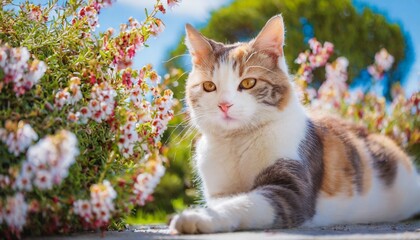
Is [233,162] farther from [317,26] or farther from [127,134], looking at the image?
[317,26]

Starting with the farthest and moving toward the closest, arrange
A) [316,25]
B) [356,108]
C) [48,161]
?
1. [316,25]
2. [356,108]
3. [48,161]

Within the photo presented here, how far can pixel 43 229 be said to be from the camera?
205 centimetres

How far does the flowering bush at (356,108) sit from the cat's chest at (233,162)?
1817 mm

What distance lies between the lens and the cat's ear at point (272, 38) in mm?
2676

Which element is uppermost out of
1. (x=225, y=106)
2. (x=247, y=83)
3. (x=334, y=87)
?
(x=334, y=87)

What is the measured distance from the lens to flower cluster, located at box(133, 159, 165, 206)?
183 centimetres

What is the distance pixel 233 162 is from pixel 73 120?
2.78 ft

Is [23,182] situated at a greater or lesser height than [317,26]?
lesser

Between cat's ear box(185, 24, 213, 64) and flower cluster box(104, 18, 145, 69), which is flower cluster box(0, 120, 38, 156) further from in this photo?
cat's ear box(185, 24, 213, 64)

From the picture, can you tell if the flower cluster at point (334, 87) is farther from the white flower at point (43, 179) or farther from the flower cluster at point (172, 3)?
the white flower at point (43, 179)

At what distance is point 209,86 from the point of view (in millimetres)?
2646

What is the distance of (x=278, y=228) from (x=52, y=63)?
1.11 metres

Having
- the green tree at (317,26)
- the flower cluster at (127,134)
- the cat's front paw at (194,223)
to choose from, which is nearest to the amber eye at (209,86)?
the flower cluster at (127,134)

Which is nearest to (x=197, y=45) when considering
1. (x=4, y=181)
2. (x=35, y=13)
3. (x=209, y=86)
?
(x=209, y=86)
